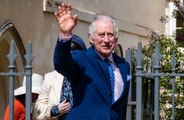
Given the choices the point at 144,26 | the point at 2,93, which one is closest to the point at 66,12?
the point at 2,93

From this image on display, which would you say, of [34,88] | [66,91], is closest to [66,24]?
[66,91]

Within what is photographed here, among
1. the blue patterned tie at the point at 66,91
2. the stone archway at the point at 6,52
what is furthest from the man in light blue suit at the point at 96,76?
the stone archway at the point at 6,52

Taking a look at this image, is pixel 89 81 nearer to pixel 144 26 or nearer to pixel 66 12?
pixel 66 12

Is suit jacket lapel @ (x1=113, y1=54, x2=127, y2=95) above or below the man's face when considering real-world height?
below

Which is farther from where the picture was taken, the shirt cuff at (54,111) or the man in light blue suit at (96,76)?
the shirt cuff at (54,111)

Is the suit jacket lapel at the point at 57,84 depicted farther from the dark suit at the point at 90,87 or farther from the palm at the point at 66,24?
the palm at the point at 66,24

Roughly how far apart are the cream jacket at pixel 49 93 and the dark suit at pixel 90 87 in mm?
1368

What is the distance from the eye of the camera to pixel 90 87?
413 cm

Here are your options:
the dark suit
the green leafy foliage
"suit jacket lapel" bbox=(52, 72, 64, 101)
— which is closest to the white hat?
"suit jacket lapel" bbox=(52, 72, 64, 101)

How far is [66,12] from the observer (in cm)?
405

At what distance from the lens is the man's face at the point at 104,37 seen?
4148 mm

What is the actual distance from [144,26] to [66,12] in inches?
582

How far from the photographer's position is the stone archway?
1084 cm

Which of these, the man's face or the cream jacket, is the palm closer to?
the man's face
